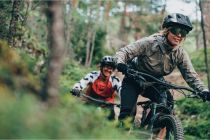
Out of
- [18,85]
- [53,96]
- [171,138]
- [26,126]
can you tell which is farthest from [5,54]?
[171,138]

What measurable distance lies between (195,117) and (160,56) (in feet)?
26.8

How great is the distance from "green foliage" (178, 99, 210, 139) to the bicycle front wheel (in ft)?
18.8

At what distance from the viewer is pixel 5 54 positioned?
4910 millimetres

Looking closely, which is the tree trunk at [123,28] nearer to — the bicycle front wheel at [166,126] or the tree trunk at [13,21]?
the tree trunk at [13,21]

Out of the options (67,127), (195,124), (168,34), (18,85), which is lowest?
(195,124)

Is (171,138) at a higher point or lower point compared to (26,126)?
lower

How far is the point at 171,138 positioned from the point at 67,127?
416 centimetres

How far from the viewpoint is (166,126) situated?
26.6 feet

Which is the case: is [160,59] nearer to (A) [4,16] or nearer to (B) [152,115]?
(B) [152,115]

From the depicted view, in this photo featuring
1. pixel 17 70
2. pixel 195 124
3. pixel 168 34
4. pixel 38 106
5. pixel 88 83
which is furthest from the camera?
pixel 195 124

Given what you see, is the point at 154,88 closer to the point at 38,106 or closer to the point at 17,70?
the point at 17,70

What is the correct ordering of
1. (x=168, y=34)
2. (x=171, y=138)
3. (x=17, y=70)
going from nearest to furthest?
1. (x=17, y=70)
2. (x=171, y=138)
3. (x=168, y=34)

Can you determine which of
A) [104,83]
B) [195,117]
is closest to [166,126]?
[104,83]

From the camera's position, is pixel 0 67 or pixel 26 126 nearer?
pixel 26 126
